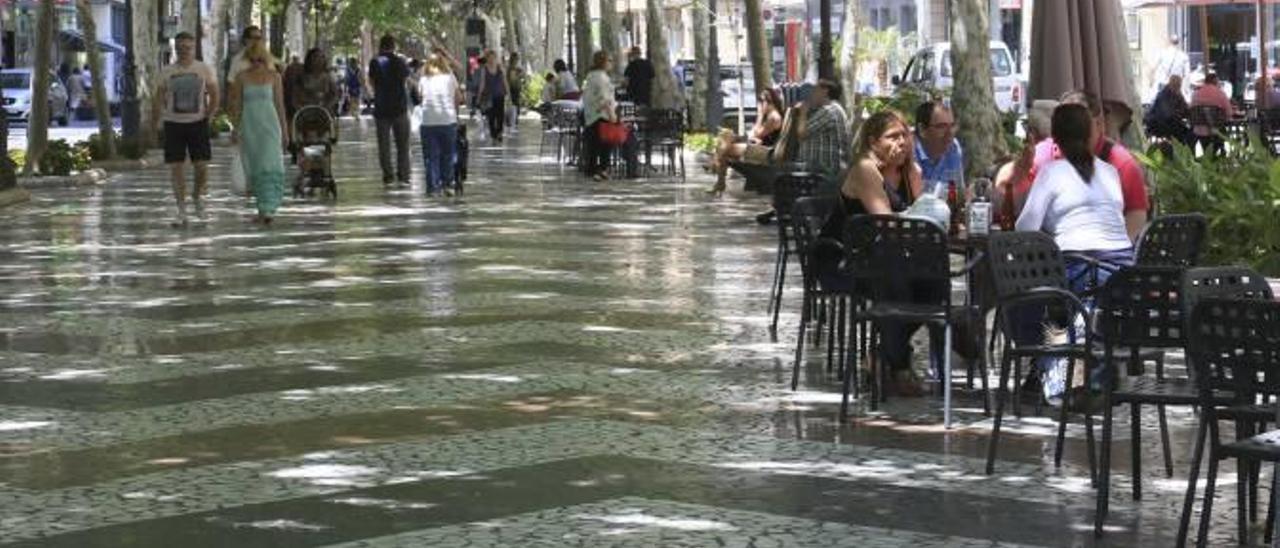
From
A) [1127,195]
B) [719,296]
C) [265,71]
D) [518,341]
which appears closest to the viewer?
[1127,195]

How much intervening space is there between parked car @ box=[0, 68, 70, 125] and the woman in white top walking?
32.9m

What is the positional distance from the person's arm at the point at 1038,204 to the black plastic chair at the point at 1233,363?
125 inches

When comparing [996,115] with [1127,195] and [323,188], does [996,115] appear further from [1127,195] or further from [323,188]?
[1127,195]

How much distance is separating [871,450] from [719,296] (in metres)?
5.64

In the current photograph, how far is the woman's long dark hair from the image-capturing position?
A: 10.2m

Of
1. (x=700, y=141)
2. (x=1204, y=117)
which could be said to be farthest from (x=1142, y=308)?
(x=700, y=141)

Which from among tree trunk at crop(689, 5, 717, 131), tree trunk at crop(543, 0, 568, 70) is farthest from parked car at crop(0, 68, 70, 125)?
tree trunk at crop(689, 5, 717, 131)

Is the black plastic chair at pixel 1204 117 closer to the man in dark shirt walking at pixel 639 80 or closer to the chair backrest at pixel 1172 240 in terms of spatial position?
the man in dark shirt walking at pixel 639 80

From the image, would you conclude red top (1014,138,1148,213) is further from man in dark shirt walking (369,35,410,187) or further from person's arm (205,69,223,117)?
man in dark shirt walking (369,35,410,187)

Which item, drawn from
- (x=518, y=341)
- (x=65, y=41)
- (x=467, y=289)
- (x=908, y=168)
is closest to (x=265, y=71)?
(x=467, y=289)

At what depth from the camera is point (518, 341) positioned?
1295 cm

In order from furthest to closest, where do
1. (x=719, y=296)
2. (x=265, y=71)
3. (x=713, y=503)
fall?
1. (x=265, y=71)
2. (x=719, y=296)
3. (x=713, y=503)

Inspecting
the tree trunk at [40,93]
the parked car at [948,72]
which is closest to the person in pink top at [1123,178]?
the tree trunk at [40,93]

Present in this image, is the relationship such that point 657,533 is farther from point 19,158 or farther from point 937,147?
point 19,158
